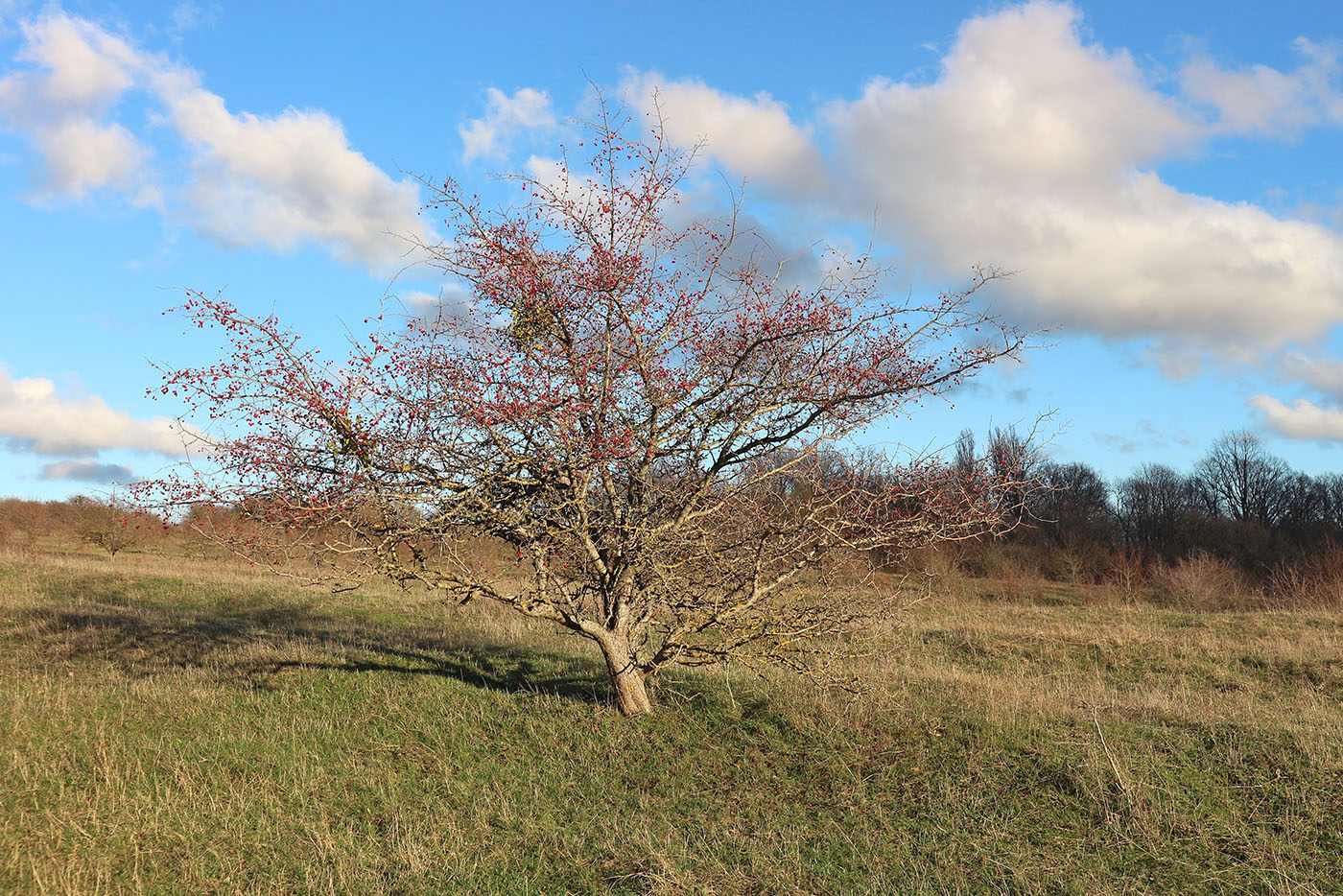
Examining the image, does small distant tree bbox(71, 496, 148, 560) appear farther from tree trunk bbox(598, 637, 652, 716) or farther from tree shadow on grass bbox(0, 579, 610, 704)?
tree trunk bbox(598, 637, 652, 716)

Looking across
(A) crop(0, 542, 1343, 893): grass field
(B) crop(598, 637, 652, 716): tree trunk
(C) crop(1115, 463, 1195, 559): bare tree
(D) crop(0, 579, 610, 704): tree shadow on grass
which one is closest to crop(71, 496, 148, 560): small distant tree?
(D) crop(0, 579, 610, 704): tree shadow on grass

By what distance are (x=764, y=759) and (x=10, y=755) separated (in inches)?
315

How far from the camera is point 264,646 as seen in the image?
13.7m

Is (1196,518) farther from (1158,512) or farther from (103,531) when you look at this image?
(103,531)

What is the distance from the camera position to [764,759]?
343 inches

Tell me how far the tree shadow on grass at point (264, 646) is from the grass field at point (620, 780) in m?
0.11

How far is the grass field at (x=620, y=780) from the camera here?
6602 millimetres

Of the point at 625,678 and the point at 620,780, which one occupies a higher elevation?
the point at 625,678

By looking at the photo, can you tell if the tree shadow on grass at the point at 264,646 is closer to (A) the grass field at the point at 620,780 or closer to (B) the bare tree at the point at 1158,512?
(A) the grass field at the point at 620,780

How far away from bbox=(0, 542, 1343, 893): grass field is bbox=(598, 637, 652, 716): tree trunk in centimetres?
27

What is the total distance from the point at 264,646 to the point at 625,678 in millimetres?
7133

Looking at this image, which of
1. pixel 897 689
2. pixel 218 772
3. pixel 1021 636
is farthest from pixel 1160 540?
pixel 218 772

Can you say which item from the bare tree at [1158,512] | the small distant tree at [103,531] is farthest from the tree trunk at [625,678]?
the bare tree at [1158,512]

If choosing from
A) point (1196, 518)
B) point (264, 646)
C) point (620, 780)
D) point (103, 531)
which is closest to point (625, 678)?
point (620, 780)
